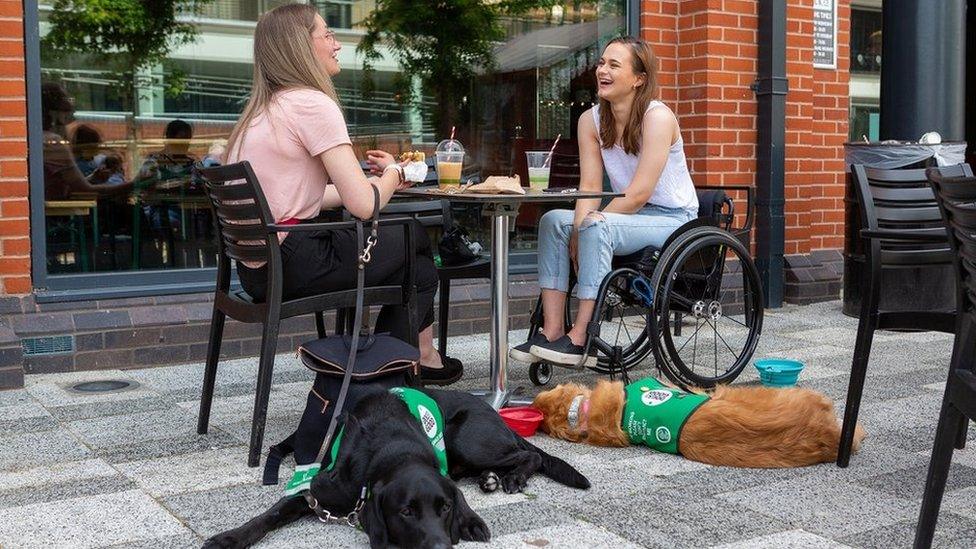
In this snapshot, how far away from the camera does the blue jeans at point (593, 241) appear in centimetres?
468

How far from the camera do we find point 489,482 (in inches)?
139

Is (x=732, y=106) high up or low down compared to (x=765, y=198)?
up

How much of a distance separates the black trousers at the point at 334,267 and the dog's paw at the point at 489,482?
81cm

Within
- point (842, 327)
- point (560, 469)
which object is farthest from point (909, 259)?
point (842, 327)

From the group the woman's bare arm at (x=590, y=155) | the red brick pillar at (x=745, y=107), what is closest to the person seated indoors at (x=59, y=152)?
the woman's bare arm at (x=590, y=155)

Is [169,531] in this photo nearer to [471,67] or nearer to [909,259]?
[909,259]

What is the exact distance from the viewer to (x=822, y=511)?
132 inches

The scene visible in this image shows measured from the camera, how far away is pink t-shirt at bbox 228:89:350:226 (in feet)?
13.1

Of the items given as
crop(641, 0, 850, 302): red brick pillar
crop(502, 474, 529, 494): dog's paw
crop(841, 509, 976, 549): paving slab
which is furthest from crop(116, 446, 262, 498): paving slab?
crop(641, 0, 850, 302): red brick pillar

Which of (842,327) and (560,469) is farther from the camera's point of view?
(842,327)

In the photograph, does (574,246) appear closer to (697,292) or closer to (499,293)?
(499,293)

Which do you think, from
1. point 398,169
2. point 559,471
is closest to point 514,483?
point 559,471

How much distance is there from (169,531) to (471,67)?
4.31 metres

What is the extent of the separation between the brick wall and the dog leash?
2.21 metres
